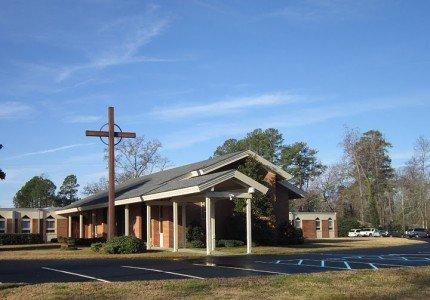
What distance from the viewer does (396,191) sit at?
8894 centimetres

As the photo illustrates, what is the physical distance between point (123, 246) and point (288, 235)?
13397mm

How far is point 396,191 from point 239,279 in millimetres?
79404

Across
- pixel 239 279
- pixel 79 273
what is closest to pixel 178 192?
pixel 79 273

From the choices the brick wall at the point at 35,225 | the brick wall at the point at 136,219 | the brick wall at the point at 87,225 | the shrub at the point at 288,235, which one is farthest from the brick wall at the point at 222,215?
the brick wall at the point at 35,225

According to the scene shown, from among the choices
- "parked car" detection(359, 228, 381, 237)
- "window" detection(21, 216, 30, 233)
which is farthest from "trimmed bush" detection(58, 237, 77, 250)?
"parked car" detection(359, 228, 381, 237)

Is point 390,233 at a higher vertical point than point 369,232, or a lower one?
lower

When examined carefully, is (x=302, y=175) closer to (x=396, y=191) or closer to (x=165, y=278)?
(x=396, y=191)

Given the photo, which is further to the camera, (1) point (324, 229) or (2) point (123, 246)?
(1) point (324, 229)

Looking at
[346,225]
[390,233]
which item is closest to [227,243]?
[346,225]

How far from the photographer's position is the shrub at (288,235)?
37062mm

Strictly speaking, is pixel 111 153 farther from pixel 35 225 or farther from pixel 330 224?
pixel 330 224

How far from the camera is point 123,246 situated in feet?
91.1

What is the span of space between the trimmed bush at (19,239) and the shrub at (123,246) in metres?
23.2

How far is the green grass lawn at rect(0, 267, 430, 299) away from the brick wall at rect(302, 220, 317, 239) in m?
41.9
